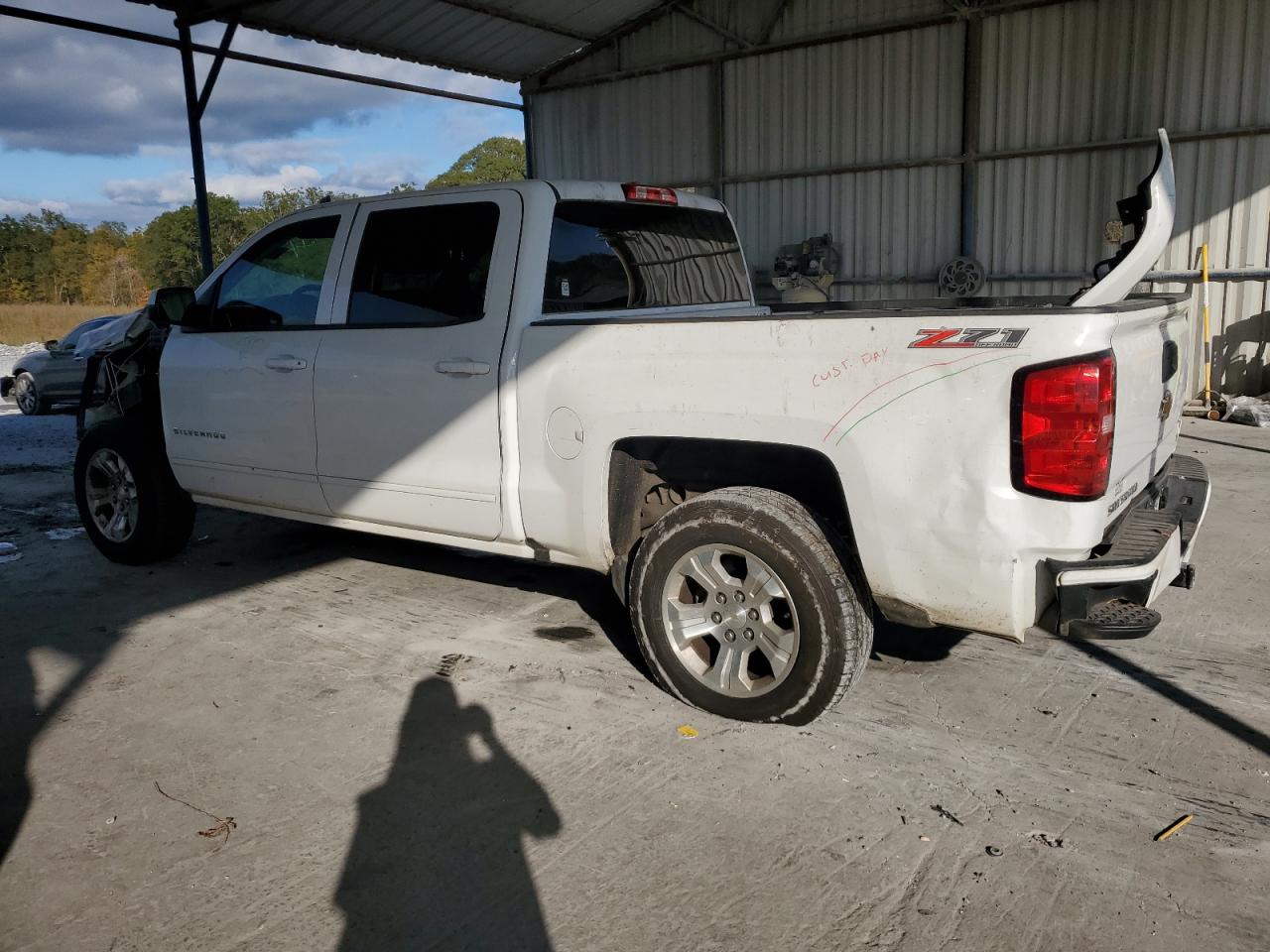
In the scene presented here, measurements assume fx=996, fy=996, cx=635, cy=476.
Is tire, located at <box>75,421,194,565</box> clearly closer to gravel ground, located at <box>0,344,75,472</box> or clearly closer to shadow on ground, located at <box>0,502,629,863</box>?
shadow on ground, located at <box>0,502,629,863</box>

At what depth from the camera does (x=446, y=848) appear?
9.66 ft

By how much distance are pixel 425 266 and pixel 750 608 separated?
84.2 inches

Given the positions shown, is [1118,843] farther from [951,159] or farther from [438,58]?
[438,58]

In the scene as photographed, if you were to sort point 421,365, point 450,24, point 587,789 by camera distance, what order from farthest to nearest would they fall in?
point 450,24 < point 421,365 < point 587,789

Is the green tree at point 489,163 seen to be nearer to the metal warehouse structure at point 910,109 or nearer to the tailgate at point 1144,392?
the metal warehouse structure at point 910,109

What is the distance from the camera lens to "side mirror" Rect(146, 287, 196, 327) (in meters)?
5.43

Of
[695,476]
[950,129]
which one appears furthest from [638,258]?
[950,129]

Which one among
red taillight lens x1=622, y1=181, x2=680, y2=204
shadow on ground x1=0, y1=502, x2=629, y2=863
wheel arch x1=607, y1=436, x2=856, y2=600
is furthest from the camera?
red taillight lens x1=622, y1=181, x2=680, y2=204

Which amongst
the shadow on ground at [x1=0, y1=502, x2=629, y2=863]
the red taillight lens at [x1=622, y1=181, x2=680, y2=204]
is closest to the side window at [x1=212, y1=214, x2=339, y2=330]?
the red taillight lens at [x1=622, y1=181, x2=680, y2=204]

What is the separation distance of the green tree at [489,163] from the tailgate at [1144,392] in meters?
57.1

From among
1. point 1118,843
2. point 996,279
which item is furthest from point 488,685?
point 996,279

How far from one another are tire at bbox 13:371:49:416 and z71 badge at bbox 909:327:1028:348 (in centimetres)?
1537

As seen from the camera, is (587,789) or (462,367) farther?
(462,367)

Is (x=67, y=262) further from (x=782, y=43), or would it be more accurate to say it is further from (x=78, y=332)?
(x=782, y=43)
